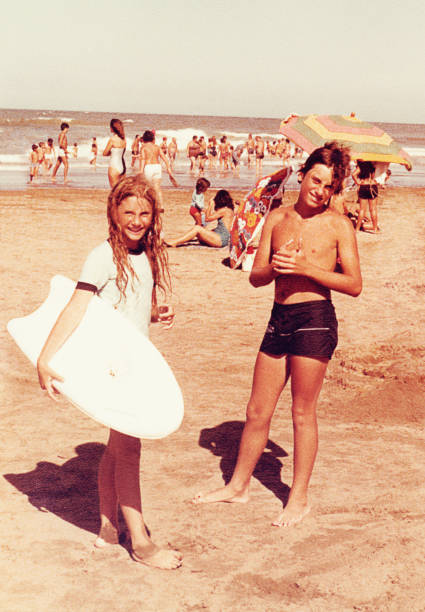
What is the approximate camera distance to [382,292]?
33.8 ft

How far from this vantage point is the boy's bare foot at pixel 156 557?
3654mm

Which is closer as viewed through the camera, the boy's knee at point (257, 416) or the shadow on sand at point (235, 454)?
the boy's knee at point (257, 416)

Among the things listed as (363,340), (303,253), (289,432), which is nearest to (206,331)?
(363,340)

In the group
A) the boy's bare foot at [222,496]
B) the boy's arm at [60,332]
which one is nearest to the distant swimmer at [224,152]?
the boy's bare foot at [222,496]

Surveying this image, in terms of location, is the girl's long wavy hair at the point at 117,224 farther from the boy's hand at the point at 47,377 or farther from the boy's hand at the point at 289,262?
the boy's hand at the point at 289,262

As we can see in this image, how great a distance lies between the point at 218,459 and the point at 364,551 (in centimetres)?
146

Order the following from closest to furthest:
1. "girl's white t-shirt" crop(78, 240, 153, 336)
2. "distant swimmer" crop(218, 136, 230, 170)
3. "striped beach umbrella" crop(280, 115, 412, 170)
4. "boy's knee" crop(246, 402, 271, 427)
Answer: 1. "girl's white t-shirt" crop(78, 240, 153, 336)
2. "boy's knee" crop(246, 402, 271, 427)
3. "striped beach umbrella" crop(280, 115, 412, 170)
4. "distant swimmer" crop(218, 136, 230, 170)

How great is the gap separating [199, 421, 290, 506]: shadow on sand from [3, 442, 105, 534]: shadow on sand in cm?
80

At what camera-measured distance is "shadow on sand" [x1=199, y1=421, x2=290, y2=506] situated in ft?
15.6

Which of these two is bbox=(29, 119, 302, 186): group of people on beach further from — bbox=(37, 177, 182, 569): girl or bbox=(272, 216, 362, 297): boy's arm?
bbox=(37, 177, 182, 569): girl

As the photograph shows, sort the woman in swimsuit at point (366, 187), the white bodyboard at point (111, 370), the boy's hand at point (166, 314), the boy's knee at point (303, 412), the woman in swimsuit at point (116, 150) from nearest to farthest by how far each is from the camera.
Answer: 1. the white bodyboard at point (111, 370)
2. the boy's hand at point (166, 314)
3. the boy's knee at point (303, 412)
4. the woman in swimsuit at point (116, 150)
5. the woman in swimsuit at point (366, 187)

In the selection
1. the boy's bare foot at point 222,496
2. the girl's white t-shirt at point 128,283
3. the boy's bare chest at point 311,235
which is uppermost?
the boy's bare chest at point 311,235

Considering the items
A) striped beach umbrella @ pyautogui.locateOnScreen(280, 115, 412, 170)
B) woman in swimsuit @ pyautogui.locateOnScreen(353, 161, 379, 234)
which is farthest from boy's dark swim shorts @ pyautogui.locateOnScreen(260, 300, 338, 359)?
woman in swimsuit @ pyautogui.locateOnScreen(353, 161, 379, 234)

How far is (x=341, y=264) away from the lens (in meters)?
3.97
